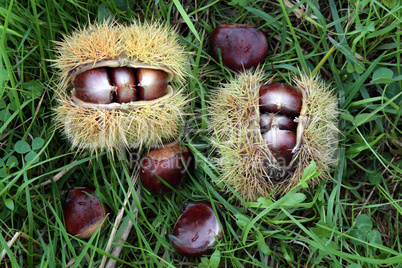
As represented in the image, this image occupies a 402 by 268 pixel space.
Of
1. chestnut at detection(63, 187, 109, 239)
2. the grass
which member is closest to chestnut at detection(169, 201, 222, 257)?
the grass

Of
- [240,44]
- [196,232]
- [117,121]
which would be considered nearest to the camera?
[117,121]

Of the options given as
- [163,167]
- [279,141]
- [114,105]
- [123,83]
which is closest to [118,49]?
[123,83]

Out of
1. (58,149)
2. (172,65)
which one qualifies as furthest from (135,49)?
(58,149)

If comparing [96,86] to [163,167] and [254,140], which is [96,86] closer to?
[163,167]

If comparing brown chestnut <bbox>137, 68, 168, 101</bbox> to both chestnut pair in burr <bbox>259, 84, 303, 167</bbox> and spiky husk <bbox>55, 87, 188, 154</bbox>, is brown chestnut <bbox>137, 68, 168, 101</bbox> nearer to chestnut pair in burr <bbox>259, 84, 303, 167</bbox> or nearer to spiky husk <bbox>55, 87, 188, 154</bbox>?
spiky husk <bbox>55, 87, 188, 154</bbox>

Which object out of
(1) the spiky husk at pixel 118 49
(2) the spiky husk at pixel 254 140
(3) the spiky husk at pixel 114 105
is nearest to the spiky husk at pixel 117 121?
(3) the spiky husk at pixel 114 105

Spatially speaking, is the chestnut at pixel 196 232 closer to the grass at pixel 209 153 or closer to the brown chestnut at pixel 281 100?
the grass at pixel 209 153
